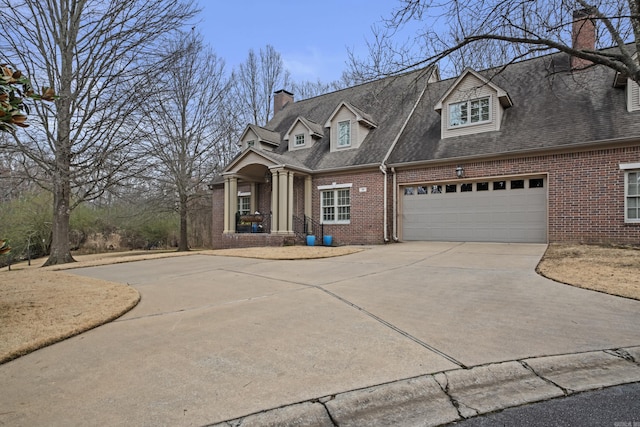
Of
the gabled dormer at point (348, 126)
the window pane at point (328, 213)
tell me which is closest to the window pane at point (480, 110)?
the gabled dormer at point (348, 126)

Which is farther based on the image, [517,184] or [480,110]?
[480,110]

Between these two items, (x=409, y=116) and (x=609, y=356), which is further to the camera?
(x=409, y=116)

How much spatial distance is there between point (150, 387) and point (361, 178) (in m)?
13.2

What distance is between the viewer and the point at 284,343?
3.49 m

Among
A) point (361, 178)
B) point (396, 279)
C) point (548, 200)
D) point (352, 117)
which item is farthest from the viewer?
point (352, 117)

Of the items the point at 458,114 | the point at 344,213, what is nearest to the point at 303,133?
the point at 344,213

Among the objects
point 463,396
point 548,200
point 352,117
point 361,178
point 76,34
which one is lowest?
point 463,396

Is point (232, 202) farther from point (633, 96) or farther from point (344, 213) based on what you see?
point (633, 96)

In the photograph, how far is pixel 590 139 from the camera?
10969 millimetres

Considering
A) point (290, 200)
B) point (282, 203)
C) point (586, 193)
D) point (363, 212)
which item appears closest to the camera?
point (586, 193)

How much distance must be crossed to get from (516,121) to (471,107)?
69.3 inches

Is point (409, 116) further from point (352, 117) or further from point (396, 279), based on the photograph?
point (396, 279)

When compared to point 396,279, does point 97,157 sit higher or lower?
higher

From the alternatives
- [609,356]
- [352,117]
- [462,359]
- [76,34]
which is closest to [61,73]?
[76,34]
